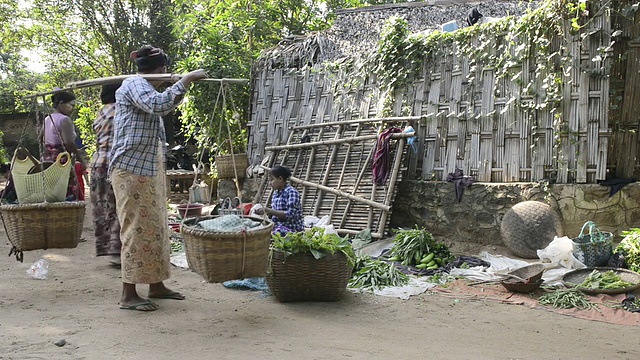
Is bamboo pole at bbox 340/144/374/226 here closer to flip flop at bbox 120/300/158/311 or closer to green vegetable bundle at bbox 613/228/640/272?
green vegetable bundle at bbox 613/228/640/272

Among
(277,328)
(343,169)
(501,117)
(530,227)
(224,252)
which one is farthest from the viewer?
(343,169)

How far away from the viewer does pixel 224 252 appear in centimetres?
342

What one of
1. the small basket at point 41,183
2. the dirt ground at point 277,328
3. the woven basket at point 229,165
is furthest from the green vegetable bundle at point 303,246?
the woven basket at point 229,165

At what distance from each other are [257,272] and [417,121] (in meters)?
4.15

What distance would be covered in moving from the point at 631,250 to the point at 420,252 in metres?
1.97

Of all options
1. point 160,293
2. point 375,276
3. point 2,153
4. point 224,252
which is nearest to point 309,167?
point 375,276

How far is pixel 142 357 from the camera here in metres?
2.95

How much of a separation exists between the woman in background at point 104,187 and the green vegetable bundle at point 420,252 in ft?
9.50

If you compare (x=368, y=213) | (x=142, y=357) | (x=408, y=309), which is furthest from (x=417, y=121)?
(x=142, y=357)

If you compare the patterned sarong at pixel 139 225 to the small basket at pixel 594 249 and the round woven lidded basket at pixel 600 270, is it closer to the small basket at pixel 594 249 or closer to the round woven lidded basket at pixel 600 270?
the round woven lidded basket at pixel 600 270

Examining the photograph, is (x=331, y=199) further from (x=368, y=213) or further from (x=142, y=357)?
(x=142, y=357)

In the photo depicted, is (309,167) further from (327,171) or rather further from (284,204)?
(284,204)

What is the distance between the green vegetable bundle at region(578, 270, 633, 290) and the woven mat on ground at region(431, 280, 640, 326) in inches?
3.0

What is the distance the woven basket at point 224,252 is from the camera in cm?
341
